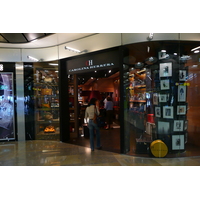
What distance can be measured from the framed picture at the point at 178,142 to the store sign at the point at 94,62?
9.12ft

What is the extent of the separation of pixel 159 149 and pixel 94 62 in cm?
338

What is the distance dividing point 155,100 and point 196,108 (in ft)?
5.64

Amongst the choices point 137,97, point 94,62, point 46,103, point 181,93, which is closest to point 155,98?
point 137,97

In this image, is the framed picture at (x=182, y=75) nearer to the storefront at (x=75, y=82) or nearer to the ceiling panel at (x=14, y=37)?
the storefront at (x=75, y=82)

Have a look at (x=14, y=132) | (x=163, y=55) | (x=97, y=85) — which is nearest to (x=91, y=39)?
(x=163, y=55)

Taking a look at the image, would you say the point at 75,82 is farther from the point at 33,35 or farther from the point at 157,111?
the point at 157,111

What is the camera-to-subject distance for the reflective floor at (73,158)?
376cm

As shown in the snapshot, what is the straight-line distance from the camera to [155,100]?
4.40m

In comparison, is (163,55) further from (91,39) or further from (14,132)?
(14,132)

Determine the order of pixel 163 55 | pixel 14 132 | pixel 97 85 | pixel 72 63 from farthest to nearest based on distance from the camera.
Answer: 1. pixel 97 85
2. pixel 14 132
3. pixel 72 63
4. pixel 163 55

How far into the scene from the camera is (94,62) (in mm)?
5102

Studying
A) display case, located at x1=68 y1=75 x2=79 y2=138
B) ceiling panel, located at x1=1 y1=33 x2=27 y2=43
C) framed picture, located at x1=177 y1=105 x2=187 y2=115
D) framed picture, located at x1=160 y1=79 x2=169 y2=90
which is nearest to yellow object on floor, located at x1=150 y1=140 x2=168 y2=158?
framed picture, located at x1=177 y1=105 x2=187 y2=115

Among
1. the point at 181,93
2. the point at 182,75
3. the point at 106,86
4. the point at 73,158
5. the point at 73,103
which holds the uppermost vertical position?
the point at 106,86

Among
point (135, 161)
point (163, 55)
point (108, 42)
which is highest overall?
point (108, 42)
